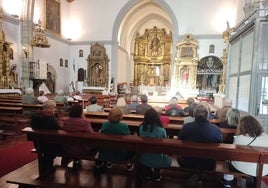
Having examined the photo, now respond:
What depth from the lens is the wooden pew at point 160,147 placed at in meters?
Answer: 1.96

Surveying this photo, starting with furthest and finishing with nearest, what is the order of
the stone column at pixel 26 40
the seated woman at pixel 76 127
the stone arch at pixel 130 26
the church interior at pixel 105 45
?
the stone arch at pixel 130 26
the stone column at pixel 26 40
the church interior at pixel 105 45
the seated woman at pixel 76 127

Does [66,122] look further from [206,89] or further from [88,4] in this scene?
[88,4]

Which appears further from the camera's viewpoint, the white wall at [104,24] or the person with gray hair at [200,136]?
the white wall at [104,24]

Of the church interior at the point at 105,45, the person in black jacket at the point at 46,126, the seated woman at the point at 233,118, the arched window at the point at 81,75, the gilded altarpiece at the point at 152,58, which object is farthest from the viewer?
the gilded altarpiece at the point at 152,58

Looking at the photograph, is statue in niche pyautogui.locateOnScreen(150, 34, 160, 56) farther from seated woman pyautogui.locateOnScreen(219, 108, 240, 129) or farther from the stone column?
seated woman pyautogui.locateOnScreen(219, 108, 240, 129)

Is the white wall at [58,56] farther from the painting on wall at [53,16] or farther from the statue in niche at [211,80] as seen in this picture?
the statue in niche at [211,80]

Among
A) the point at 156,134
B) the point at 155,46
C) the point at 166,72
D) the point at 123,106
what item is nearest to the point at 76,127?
the point at 156,134

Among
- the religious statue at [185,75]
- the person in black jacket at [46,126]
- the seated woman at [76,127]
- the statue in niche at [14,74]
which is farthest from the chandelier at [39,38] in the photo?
the religious statue at [185,75]

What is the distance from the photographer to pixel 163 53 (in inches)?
759

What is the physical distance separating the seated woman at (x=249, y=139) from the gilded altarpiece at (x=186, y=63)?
1266cm

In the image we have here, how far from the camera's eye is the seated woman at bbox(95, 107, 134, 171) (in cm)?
260

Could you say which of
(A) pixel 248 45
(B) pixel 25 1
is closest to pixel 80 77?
(B) pixel 25 1

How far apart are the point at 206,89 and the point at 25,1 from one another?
11662 millimetres

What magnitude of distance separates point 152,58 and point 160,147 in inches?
702
